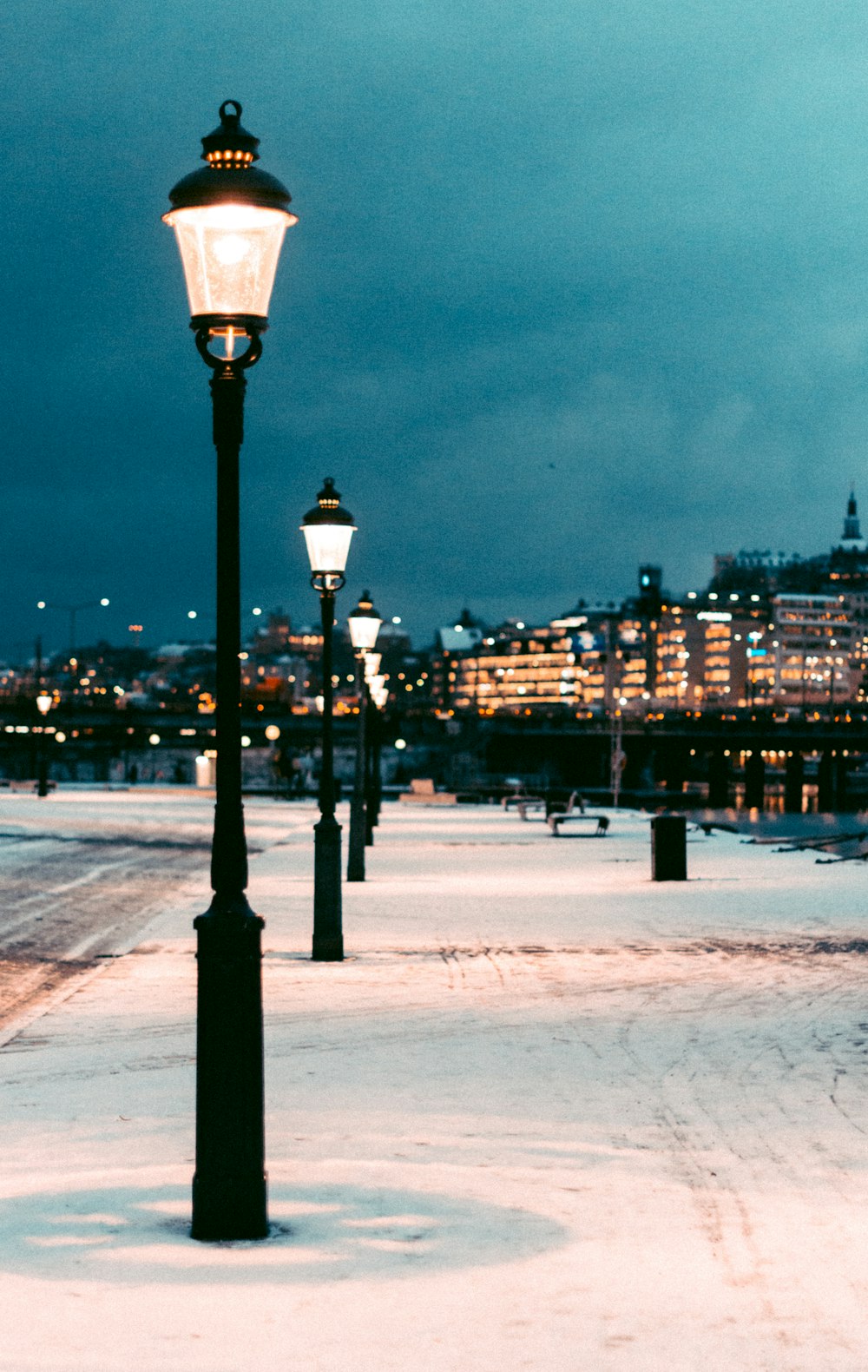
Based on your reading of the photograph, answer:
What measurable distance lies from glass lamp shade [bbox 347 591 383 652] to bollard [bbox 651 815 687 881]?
4999 millimetres

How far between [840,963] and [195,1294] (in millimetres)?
10328

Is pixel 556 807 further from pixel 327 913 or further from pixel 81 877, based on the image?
pixel 327 913

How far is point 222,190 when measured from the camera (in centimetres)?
652

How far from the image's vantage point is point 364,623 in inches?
966

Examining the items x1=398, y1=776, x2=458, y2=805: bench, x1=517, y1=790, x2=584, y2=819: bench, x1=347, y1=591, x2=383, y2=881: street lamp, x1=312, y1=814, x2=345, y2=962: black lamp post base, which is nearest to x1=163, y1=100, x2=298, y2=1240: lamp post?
x1=312, y1=814, x2=345, y2=962: black lamp post base

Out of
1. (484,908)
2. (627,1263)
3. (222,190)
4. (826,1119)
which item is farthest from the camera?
(484,908)

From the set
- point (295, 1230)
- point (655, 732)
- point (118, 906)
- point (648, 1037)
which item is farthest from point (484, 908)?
point (655, 732)

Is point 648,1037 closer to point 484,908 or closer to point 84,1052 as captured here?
point 84,1052

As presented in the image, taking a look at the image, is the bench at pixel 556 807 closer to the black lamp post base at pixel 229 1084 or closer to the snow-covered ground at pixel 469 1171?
the snow-covered ground at pixel 469 1171

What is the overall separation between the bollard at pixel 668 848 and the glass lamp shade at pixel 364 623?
500cm

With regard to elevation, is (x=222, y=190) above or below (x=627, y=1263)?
above

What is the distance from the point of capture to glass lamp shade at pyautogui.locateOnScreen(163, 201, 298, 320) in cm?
656

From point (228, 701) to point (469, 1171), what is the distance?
94.5 inches

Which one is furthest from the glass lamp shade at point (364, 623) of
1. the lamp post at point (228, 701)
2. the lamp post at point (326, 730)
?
the lamp post at point (228, 701)
